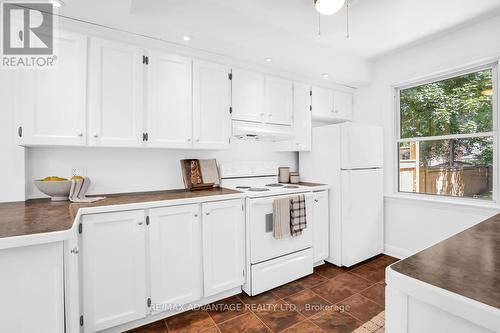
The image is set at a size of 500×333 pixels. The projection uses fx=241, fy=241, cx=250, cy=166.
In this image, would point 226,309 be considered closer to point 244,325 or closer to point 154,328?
point 244,325

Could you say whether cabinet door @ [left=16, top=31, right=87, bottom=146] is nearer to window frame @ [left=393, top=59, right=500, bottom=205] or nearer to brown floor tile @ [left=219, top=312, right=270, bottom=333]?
brown floor tile @ [left=219, top=312, right=270, bottom=333]

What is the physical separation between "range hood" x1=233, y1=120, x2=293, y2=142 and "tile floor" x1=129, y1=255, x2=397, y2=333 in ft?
5.45

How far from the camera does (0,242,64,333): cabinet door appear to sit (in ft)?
3.47

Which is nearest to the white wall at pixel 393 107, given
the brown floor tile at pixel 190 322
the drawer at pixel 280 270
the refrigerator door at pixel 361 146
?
the refrigerator door at pixel 361 146

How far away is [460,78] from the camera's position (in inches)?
108

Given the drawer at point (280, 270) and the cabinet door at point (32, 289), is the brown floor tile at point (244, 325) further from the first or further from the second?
the cabinet door at point (32, 289)

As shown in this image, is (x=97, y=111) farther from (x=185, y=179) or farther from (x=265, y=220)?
(x=265, y=220)

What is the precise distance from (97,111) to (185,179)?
3.26ft

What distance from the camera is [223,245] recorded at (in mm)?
2238

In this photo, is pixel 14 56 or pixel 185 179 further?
pixel 185 179

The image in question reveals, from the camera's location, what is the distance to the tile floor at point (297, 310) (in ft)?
6.23

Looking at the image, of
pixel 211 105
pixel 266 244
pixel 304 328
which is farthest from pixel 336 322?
pixel 211 105

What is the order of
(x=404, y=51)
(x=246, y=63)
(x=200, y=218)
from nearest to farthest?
(x=200, y=218) < (x=246, y=63) < (x=404, y=51)

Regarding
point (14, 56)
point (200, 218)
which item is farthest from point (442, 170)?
point (14, 56)
